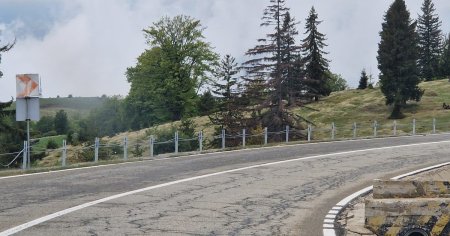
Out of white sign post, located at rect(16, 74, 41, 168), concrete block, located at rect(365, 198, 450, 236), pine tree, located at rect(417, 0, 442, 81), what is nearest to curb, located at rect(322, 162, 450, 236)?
concrete block, located at rect(365, 198, 450, 236)

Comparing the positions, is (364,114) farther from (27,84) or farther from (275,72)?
(27,84)

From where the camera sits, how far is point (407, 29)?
63.7 m

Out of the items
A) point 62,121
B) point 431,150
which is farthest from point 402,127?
point 62,121

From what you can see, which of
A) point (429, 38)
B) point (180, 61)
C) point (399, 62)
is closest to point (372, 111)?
point (399, 62)

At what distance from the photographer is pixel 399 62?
207 feet

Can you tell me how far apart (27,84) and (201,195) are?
823cm

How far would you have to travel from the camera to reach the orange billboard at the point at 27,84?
1641 centimetres

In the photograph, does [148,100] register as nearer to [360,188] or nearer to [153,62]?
[153,62]

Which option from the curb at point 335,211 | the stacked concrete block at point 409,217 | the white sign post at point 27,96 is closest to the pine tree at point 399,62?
the curb at point 335,211

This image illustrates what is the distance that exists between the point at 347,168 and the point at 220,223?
376 inches

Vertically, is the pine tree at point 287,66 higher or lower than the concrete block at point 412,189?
higher

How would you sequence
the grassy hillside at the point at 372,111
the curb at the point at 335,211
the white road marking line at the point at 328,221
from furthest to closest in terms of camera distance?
the grassy hillside at the point at 372,111 < the white road marking line at the point at 328,221 < the curb at the point at 335,211

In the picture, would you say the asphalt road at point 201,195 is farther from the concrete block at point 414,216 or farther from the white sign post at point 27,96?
the white sign post at point 27,96

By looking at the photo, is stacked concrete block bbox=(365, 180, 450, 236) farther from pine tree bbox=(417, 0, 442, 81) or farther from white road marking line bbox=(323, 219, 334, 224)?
pine tree bbox=(417, 0, 442, 81)
